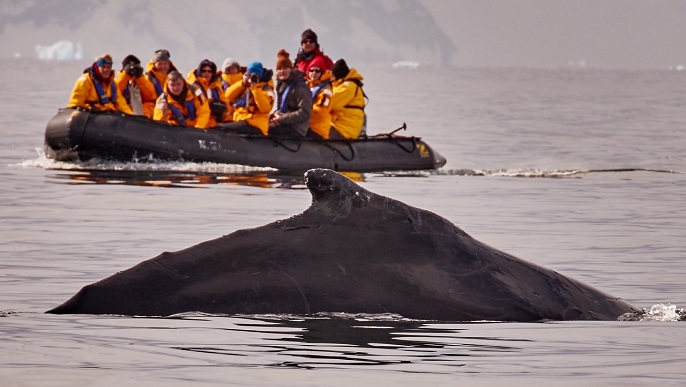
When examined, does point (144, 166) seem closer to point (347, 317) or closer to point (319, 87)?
point (319, 87)

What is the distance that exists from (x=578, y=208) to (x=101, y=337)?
44.3 ft

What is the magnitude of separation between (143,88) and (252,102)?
2557mm

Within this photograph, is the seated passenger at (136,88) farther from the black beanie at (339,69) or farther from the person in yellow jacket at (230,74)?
the black beanie at (339,69)

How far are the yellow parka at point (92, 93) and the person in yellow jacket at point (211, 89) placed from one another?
4.79 feet

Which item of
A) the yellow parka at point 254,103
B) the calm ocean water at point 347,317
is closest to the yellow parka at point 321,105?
the yellow parka at point 254,103

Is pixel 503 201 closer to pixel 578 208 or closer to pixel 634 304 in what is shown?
pixel 578 208

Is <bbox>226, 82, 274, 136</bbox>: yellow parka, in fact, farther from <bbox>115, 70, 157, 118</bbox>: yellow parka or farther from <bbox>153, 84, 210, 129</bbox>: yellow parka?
<bbox>115, 70, 157, 118</bbox>: yellow parka

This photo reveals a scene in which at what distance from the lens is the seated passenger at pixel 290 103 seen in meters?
27.8

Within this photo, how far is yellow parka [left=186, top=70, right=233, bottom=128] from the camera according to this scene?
95.6ft

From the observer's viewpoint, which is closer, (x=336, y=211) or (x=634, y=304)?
(x=336, y=211)

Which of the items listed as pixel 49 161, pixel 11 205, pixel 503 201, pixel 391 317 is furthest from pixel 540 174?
pixel 391 317

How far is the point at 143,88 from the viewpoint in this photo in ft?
98.5

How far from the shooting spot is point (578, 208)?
21547 millimetres

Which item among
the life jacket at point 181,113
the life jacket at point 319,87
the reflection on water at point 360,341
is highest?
the life jacket at point 319,87
